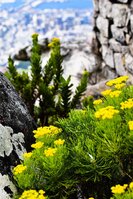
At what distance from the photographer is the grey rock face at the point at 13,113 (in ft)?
15.4

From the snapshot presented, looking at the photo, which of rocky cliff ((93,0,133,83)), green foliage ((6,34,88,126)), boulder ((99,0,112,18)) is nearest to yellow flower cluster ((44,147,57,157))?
green foliage ((6,34,88,126))

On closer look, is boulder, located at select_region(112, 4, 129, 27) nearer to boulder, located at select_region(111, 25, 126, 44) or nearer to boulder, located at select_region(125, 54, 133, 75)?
boulder, located at select_region(111, 25, 126, 44)

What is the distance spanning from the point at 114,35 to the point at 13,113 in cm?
1397

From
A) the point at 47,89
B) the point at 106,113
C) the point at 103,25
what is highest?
the point at 103,25

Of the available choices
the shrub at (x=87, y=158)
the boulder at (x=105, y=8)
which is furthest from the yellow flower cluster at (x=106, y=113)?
the boulder at (x=105, y=8)

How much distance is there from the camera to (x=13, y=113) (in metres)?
4.82

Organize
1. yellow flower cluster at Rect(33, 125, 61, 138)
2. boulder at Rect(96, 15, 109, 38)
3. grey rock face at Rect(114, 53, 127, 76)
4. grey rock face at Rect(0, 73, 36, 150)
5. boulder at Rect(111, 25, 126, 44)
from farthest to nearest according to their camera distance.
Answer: boulder at Rect(96, 15, 109, 38)
grey rock face at Rect(114, 53, 127, 76)
boulder at Rect(111, 25, 126, 44)
grey rock face at Rect(0, 73, 36, 150)
yellow flower cluster at Rect(33, 125, 61, 138)

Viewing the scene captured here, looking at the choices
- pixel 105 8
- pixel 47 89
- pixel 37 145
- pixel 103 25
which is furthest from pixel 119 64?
pixel 37 145

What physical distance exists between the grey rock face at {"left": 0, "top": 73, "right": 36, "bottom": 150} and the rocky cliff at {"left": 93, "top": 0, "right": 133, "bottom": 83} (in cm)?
1150

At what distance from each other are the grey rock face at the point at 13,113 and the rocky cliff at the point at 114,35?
37.7 ft

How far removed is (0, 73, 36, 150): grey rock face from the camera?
4695 mm

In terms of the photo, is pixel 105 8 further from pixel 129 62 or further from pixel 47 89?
pixel 47 89

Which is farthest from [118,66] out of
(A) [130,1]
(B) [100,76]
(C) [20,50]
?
(C) [20,50]

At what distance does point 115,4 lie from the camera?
59.2 feet
